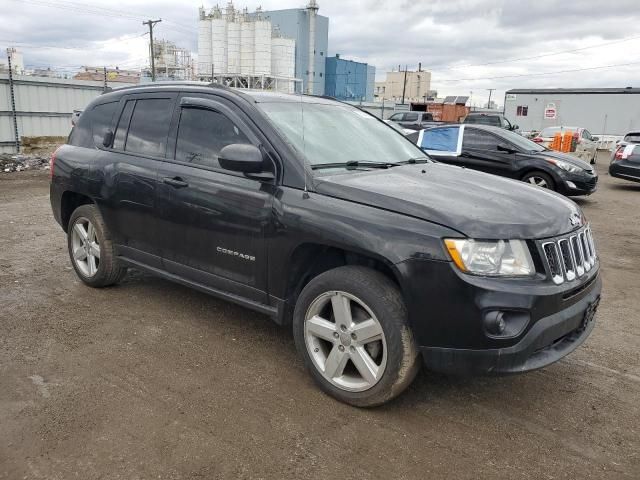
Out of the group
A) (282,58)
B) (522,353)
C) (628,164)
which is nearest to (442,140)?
(628,164)

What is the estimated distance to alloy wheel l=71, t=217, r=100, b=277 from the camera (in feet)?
16.2

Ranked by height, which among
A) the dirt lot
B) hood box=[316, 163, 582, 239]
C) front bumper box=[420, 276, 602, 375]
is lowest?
the dirt lot

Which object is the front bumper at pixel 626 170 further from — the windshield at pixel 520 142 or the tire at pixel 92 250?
the tire at pixel 92 250

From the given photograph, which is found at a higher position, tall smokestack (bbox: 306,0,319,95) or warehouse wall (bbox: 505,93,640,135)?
tall smokestack (bbox: 306,0,319,95)

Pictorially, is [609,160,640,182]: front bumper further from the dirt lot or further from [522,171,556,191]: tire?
the dirt lot

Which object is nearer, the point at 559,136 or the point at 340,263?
the point at 340,263

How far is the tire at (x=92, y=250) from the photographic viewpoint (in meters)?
4.80

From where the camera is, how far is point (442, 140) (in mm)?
11336

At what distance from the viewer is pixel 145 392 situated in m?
3.27

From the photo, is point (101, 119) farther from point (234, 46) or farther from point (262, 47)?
point (234, 46)

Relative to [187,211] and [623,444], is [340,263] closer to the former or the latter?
[187,211]

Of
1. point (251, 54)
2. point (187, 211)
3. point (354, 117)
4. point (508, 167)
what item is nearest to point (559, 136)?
point (508, 167)

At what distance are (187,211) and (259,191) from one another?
711mm

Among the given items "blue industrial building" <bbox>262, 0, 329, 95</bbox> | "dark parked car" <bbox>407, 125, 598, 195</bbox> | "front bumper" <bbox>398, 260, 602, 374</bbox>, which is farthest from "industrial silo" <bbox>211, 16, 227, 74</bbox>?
"front bumper" <bbox>398, 260, 602, 374</bbox>
